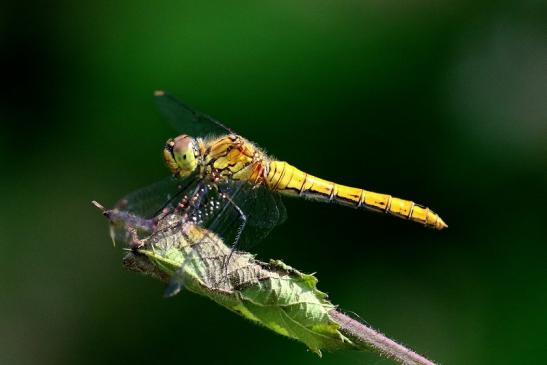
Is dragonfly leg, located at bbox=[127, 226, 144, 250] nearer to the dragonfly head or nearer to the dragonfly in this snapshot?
the dragonfly

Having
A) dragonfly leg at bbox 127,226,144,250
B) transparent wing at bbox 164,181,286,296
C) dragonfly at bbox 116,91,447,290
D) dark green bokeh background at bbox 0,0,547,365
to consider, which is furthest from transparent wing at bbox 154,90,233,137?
dragonfly leg at bbox 127,226,144,250

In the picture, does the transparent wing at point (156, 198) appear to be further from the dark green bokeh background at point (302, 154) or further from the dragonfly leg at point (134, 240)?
the dark green bokeh background at point (302, 154)

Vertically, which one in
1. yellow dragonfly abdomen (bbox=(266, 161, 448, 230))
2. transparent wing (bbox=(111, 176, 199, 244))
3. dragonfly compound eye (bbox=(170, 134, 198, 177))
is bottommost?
transparent wing (bbox=(111, 176, 199, 244))

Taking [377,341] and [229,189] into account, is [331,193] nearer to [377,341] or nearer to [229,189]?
[229,189]

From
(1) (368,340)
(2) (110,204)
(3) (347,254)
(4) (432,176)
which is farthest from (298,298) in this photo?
(2) (110,204)

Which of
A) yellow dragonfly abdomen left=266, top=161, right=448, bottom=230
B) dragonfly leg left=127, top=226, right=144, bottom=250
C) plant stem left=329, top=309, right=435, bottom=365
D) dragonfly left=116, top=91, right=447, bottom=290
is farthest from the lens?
yellow dragonfly abdomen left=266, top=161, right=448, bottom=230

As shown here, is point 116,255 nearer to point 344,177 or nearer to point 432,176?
point 344,177

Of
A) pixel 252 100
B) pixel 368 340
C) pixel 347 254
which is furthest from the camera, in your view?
pixel 252 100
